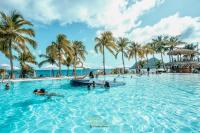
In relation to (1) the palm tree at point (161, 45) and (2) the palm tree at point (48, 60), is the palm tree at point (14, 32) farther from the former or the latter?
(1) the palm tree at point (161, 45)

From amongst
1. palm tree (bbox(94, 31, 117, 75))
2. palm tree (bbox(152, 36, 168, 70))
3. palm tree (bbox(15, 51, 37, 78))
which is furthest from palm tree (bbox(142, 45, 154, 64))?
palm tree (bbox(15, 51, 37, 78))

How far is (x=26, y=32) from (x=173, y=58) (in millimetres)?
41625

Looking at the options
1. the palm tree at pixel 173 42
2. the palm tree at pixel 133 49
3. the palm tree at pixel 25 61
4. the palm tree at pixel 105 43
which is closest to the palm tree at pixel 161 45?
the palm tree at pixel 173 42

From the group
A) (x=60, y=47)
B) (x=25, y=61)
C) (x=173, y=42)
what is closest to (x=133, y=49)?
(x=173, y=42)

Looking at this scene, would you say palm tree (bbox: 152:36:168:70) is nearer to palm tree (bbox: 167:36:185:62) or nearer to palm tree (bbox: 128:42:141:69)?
palm tree (bbox: 167:36:185:62)

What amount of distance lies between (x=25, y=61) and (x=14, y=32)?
787 cm

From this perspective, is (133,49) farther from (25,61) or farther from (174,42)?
(25,61)

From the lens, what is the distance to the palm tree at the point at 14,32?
2622cm

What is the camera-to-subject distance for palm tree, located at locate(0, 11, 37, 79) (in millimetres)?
26219

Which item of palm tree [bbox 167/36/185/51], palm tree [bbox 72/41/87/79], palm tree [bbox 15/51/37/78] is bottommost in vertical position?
palm tree [bbox 15/51/37/78]

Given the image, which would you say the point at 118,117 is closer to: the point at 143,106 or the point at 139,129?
the point at 139,129

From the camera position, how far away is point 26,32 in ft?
92.3

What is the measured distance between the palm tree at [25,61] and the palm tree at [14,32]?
439 cm

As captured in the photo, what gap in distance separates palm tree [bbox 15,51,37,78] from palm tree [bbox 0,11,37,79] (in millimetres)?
4393
